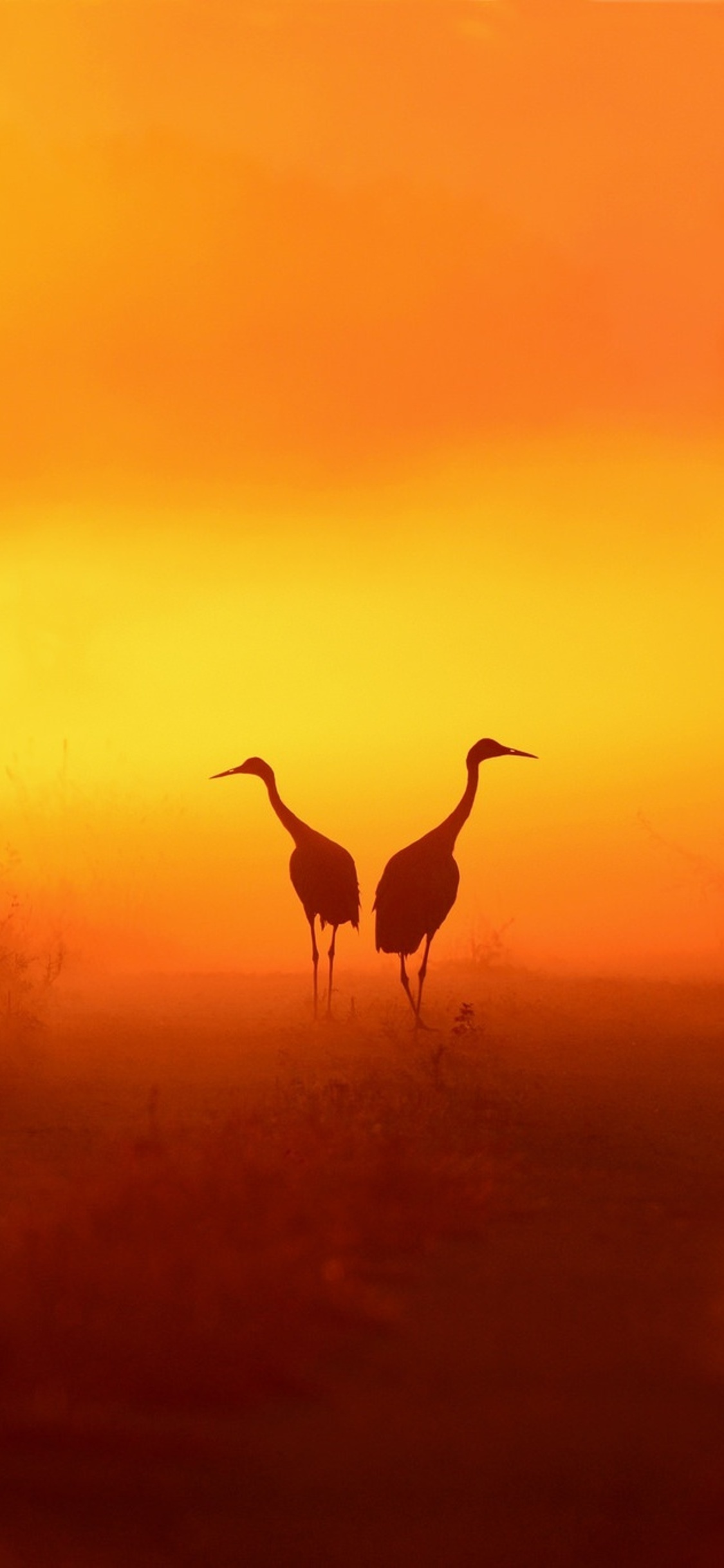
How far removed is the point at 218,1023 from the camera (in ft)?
47.6

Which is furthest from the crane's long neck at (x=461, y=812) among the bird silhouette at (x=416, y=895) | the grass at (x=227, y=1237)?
the grass at (x=227, y=1237)

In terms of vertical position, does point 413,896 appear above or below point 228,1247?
above

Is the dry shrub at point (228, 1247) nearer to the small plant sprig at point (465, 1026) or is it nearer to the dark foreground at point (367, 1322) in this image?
the dark foreground at point (367, 1322)

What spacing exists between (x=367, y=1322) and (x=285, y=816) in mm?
8724

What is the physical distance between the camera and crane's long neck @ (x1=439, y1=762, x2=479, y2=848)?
13938 millimetres

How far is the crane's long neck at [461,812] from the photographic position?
13938mm

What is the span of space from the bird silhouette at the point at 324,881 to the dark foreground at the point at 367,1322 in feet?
10.7

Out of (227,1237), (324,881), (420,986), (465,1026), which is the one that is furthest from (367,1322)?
(324,881)

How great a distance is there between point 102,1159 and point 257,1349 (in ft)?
9.48

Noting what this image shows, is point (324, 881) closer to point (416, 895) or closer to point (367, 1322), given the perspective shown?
point (416, 895)

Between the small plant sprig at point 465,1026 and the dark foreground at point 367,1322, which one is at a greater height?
the small plant sprig at point 465,1026

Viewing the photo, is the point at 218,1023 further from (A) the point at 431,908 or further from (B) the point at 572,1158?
(B) the point at 572,1158

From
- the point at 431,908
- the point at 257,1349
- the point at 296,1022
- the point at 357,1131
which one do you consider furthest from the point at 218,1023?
the point at 257,1349

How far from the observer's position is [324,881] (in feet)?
48.4
